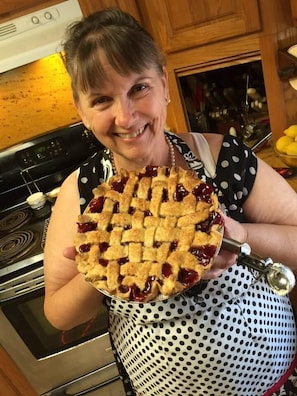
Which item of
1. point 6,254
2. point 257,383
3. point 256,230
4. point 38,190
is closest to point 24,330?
point 6,254

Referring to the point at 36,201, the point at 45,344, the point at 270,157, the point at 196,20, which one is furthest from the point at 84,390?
the point at 196,20

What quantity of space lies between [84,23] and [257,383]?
2.55 feet

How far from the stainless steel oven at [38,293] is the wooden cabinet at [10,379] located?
0.07m

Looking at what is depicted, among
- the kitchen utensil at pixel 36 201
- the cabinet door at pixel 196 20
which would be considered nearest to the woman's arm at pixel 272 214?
the cabinet door at pixel 196 20

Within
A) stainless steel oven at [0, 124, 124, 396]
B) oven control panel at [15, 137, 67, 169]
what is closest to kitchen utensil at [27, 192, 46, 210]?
stainless steel oven at [0, 124, 124, 396]

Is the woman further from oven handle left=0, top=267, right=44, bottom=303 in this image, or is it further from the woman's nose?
oven handle left=0, top=267, right=44, bottom=303

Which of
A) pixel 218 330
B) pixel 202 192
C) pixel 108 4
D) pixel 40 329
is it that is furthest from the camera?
pixel 40 329

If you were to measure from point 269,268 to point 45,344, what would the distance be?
140 centimetres

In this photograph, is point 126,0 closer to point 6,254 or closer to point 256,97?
point 256,97

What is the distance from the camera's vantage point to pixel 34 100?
2.12m

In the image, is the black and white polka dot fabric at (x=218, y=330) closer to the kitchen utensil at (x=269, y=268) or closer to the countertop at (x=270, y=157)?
the kitchen utensil at (x=269, y=268)

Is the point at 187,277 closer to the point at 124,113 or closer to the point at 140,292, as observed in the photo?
the point at 140,292

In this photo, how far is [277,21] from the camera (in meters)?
1.51

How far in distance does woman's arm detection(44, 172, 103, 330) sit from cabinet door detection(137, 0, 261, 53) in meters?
0.80
